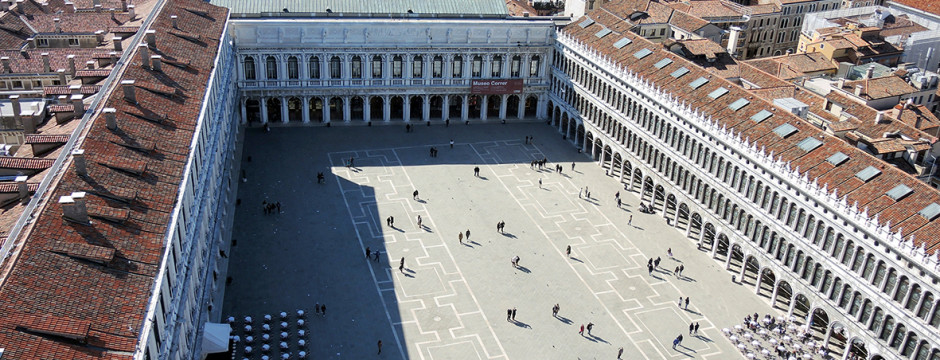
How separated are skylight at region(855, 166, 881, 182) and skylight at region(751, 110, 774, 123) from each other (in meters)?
12.3

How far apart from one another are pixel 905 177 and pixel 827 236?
7.56 metres

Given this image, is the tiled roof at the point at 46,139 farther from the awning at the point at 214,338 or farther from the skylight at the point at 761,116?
the skylight at the point at 761,116

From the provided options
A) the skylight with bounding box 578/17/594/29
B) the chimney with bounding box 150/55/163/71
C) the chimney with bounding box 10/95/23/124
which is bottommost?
the chimney with bounding box 10/95/23/124

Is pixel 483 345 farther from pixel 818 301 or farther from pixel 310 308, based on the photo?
pixel 818 301

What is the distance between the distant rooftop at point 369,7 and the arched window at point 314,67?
639 cm

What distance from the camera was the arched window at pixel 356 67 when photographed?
371 ft

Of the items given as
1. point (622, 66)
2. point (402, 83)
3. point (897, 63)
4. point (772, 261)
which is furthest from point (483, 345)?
point (897, 63)

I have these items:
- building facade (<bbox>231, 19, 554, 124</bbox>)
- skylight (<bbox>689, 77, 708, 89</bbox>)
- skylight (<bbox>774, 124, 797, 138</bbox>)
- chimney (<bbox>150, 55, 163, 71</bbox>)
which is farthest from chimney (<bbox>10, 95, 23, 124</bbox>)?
skylight (<bbox>774, 124, 797, 138</bbox>)

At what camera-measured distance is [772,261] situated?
251ft

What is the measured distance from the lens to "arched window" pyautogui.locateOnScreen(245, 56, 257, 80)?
11069 cm

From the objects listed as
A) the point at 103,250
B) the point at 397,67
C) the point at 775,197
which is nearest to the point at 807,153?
the point at 775,197

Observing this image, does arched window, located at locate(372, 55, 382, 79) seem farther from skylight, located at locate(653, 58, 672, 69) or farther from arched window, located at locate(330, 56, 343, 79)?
skylight, located at locate(653, 58, 672, 69)

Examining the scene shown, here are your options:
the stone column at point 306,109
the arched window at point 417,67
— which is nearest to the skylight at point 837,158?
the arched window at point 417,67

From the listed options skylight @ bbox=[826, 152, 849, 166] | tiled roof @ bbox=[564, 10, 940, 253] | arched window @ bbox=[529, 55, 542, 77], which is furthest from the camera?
arched window @ bbox=[529, 55, 542, 77]
